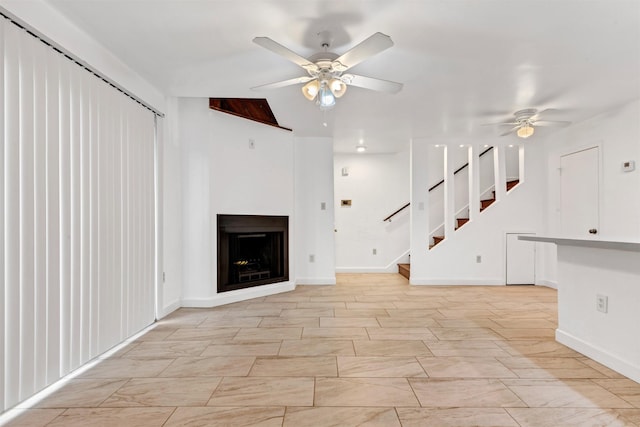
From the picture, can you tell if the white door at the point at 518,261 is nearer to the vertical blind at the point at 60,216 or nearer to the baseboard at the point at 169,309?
the baseboard at the point at 169,309

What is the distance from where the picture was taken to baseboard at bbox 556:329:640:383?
205 centimetres

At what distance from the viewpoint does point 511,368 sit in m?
Answer: 2.22

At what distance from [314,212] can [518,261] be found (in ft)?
11.3

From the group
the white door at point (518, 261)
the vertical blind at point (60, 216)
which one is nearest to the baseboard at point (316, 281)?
the vertical blind at point (60, 216)

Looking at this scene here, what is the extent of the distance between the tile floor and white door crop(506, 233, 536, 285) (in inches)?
76.3

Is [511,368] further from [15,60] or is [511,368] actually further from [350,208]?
[350,208]

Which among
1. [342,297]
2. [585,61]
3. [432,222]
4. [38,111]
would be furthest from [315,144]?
[38,111]

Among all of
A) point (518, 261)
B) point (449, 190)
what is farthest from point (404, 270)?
point (518, 261)

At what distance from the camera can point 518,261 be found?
17.5 feet

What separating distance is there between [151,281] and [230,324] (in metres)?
0.91

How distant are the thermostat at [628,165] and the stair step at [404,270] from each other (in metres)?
3.15

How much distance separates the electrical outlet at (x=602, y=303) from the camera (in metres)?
2.25

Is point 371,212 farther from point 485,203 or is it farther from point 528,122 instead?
point 528,122

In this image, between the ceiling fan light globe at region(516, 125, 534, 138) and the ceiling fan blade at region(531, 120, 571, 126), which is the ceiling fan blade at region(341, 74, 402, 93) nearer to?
the ceiling fan light globe at region(516, 125, 534, 138)
